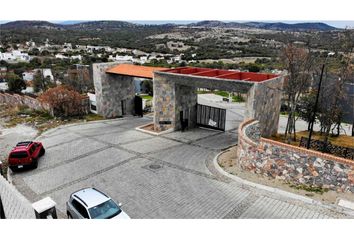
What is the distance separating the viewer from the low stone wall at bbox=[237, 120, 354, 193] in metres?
11.7

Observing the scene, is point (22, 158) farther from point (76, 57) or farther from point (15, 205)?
point (76, 57)

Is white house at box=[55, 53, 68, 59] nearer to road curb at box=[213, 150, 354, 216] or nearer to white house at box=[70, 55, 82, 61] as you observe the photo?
white house at box=[70, 55, 82, 61]

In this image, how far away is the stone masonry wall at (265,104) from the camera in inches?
680

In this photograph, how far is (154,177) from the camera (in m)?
14.9

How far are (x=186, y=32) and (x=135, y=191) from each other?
455 ft

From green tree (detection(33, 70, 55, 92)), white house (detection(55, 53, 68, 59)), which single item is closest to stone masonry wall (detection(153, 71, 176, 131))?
green tree (detection(33, 70, 55, 92))

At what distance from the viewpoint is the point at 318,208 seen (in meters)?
11.2

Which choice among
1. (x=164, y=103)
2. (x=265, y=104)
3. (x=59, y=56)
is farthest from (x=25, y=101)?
(x=59, y=56)

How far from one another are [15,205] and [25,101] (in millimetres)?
30732

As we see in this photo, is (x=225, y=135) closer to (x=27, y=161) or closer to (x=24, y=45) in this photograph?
(x=27, y=161)

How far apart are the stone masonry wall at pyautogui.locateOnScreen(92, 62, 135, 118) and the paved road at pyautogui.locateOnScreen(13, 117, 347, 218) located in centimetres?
601

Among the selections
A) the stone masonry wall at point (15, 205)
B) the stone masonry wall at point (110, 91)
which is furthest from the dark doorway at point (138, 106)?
the stone masonry wall at point (15, 205)

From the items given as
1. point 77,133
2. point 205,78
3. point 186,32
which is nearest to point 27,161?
point 77,133

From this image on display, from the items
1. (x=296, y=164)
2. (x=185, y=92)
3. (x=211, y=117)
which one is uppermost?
(x=185, y=92)
